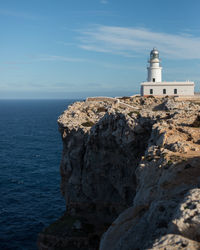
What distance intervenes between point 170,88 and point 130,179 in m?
41.4

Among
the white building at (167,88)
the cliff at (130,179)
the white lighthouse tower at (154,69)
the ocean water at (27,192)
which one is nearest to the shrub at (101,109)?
the cliff at (130,179)

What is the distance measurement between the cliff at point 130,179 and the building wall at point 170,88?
1460cm

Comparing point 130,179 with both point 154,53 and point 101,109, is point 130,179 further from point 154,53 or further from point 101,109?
point 154,53

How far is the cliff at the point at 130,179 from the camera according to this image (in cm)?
1127

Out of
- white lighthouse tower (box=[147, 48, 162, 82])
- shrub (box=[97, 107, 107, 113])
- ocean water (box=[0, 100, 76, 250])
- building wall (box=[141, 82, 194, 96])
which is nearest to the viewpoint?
ocean water (box=[0, 100, 76, 250])

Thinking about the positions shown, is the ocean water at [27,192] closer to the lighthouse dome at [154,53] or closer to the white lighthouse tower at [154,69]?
the white lighthouse tower at [154,69]

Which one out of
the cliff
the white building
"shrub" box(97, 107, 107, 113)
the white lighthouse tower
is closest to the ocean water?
the cliff

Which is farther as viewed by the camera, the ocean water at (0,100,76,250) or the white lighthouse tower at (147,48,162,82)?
the white lighthouse tower at (147,48,162,82)

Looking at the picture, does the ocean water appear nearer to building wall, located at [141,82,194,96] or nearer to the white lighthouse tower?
building wall, located at [141,82,194,96]

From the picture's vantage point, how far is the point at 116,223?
14969 mm

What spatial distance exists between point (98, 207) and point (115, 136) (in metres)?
11.3

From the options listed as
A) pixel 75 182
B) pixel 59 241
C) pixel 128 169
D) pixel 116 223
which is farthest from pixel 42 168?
pixel 116 223

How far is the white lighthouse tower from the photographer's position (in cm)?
7444

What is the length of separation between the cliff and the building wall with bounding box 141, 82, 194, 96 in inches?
575
